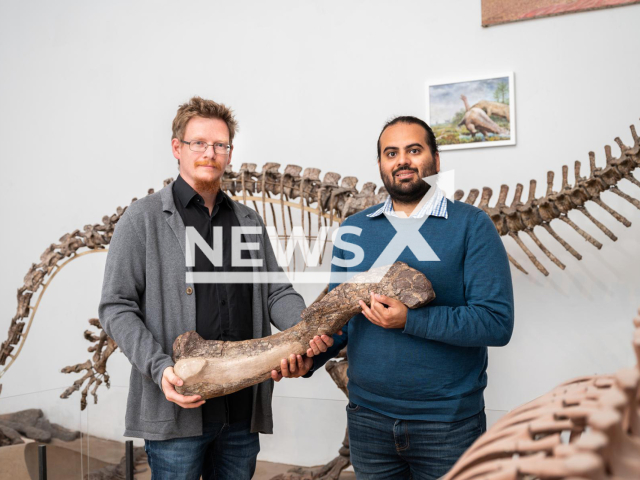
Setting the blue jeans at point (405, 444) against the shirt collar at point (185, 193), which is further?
the shirt collar at point (185, 193)

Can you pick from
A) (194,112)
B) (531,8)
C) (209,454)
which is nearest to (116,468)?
(209,454)

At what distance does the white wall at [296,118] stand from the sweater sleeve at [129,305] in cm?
108

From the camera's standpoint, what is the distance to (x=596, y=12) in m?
3.34

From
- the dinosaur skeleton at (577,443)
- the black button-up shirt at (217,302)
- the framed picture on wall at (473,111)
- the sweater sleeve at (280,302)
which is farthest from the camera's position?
the framed picture on wall at (473,111)

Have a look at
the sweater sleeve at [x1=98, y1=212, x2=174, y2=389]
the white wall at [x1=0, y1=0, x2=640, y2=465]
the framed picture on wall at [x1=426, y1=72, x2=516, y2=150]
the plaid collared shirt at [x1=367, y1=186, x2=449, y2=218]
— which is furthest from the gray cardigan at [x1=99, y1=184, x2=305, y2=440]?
the framed picture on wall at [x1=426, y1=72, x2=516, y2=150]

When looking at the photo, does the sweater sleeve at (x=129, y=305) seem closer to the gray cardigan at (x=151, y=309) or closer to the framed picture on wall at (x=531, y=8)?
the gray cardigan at (x=151, y=309)

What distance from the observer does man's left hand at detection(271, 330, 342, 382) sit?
5.64ft

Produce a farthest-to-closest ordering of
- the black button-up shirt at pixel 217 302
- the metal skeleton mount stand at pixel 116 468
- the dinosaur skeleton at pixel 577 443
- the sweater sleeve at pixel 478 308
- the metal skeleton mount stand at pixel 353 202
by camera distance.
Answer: the metal skeleton mount stand at pixel 353 202 < the metal skeleton mount stand at pixel 116 468 < the black button-up shirt at pixel 217 302 < the sweater sleeve at pixel 478 308 < the dinosaur skeleton at pixel 577 443

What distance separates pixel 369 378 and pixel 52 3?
486cm

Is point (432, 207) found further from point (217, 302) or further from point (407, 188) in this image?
point (217, 302)

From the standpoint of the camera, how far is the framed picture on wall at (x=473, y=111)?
3529 millimetres

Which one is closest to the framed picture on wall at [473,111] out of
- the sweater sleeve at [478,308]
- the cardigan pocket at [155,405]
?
the sweater sleeve at [478,308]

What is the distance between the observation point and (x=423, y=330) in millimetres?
1582

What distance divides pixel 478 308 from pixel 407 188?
438mm
